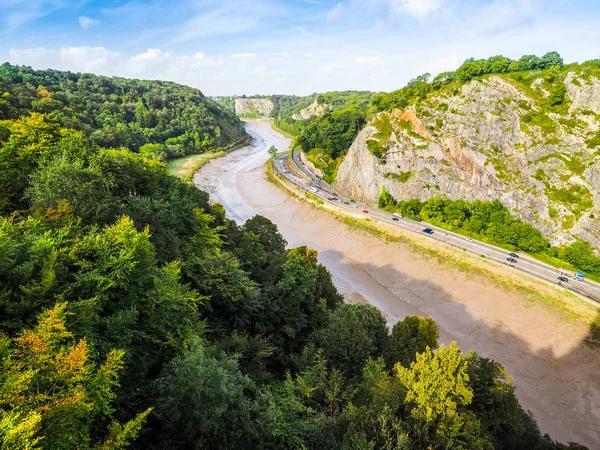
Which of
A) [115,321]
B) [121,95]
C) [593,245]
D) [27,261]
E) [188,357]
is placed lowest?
[593,245]

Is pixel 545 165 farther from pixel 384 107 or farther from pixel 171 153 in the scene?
pixel 171 153

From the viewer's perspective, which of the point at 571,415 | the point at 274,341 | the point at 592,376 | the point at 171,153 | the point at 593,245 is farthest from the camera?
the point at 171,153

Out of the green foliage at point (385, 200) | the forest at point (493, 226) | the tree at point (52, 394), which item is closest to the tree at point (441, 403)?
the tree at point (52, 394)

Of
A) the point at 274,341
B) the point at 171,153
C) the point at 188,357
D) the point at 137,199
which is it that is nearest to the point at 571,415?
the point at 274,341

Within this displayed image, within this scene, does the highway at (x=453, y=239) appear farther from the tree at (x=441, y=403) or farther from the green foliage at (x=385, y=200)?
the tree at (x=441, y=403)

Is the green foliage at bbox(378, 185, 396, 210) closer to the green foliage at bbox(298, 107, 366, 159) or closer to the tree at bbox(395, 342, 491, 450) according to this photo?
the green foliage at bbox(298, 107, 366, 159)

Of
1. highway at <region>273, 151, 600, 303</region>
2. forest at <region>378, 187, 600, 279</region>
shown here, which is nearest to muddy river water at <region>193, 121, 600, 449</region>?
highway at <region>273, 151, 600, 303</region>
